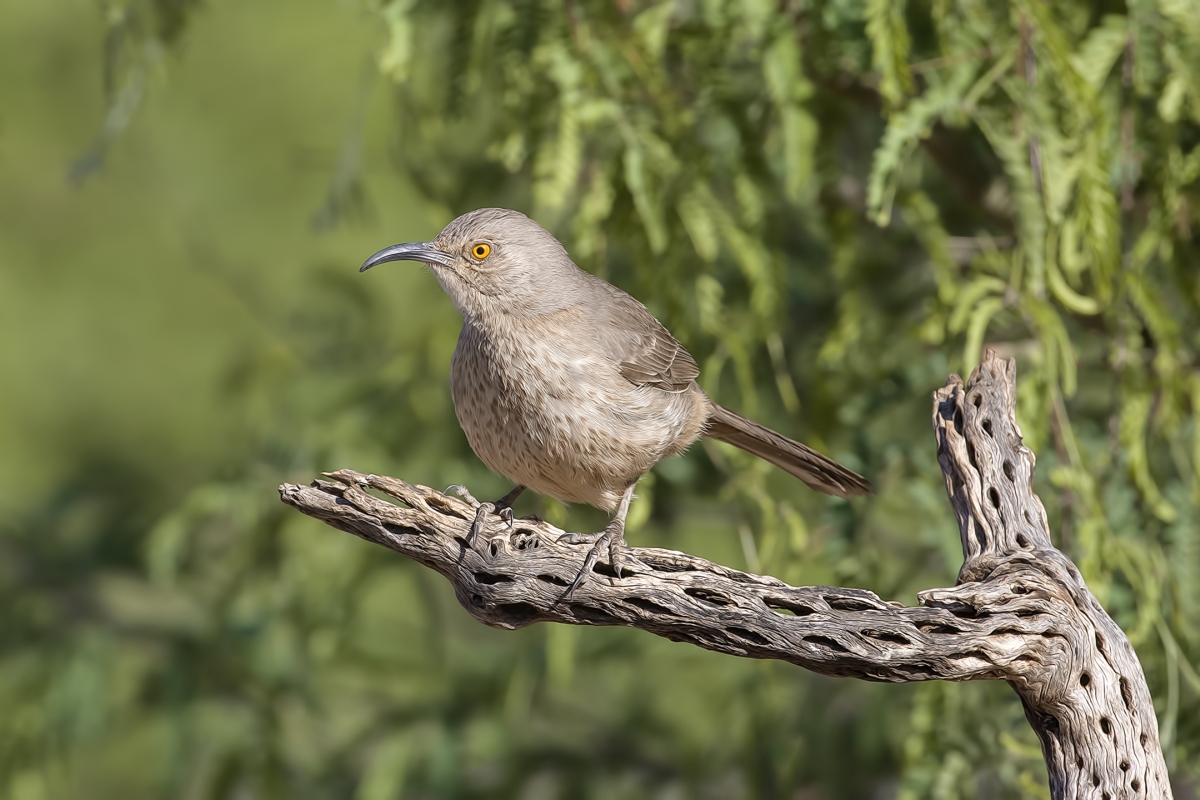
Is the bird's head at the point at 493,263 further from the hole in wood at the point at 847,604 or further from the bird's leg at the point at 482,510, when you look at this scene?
the hole in wood at the point at 847,604

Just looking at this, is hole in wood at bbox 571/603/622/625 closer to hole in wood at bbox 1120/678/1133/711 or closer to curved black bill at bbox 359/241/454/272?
hole in wood at bbox 1120/678/1133/711

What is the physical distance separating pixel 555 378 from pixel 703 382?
0.97 metres

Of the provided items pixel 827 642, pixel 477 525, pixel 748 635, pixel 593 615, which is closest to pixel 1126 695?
Answer: pixel 827 642

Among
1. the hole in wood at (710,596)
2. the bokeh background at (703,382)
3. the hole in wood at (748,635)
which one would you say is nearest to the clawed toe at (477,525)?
the hole in wood at (710,596)

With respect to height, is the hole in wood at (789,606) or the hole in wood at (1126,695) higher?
the hole in wood at (789,606)

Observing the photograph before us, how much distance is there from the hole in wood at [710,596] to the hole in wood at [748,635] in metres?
0.06

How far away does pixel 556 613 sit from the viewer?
3010mm

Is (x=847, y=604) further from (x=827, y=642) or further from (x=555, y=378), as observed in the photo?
(x=555, y=378)

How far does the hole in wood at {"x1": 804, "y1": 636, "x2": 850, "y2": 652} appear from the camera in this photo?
8.91ft

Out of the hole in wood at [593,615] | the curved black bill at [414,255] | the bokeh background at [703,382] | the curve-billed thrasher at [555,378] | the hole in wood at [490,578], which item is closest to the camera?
the hole in wood at [593,615]

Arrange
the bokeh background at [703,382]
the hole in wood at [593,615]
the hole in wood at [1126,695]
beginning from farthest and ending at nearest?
the bokeh background at [703,382] → the hole in wood at [593,615] → the hole in wood at [1126,695]

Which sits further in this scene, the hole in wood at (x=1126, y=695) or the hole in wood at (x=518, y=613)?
the hole in wood at (x=518, y=613)

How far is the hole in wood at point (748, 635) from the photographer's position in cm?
276

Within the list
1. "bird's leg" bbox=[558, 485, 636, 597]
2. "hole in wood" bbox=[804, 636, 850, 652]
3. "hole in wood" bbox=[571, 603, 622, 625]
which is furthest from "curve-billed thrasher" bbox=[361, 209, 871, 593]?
"hole in wood" bbox=[804, 636, 850, 652]
